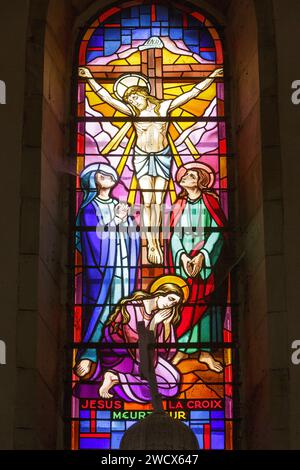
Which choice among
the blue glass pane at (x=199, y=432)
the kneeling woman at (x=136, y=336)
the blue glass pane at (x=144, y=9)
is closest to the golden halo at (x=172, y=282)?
the kneeling woman at (x=136, y=336)

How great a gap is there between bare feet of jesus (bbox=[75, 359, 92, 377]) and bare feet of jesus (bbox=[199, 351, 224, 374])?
829mm

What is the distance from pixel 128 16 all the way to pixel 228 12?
0.82 metres

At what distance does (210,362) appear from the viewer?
43.5 ft

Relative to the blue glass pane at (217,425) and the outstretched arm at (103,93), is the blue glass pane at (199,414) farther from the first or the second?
the outstretched arm at (103,93)

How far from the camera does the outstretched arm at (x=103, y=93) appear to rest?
14226 millimetres

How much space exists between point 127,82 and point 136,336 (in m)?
2.22

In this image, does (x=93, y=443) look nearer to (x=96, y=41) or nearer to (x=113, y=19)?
(x=96, y=41)

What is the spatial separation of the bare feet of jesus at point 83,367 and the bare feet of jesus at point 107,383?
141 mm

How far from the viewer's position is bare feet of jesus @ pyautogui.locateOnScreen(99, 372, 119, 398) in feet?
43.1

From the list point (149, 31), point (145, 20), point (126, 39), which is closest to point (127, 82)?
point (126, 39)

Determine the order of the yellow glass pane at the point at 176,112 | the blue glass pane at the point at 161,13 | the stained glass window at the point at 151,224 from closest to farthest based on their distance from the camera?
the stained glass window at the point at 151,224, the yellow glass pane at the point at 176,112, the blue glass pane at the point at 161,13

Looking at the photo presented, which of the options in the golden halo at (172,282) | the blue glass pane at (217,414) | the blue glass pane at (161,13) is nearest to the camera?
the blue glass pane at (217,414)

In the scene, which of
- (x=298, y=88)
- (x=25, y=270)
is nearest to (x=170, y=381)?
(x=25, y=270)
